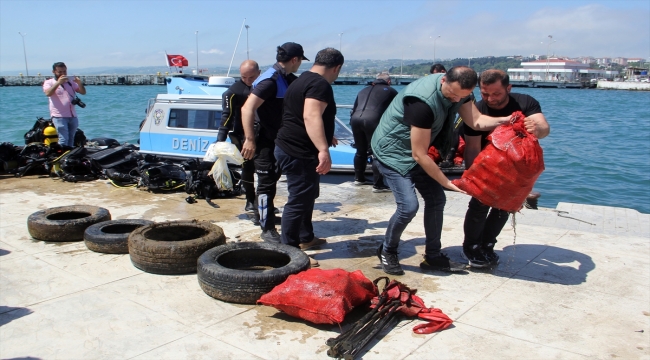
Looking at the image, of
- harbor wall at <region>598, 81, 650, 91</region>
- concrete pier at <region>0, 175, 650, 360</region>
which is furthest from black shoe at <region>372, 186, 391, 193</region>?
harbor wall at <region>598, 81, 650, 91</region>

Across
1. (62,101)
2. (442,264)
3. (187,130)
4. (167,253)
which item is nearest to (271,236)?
(167,253)

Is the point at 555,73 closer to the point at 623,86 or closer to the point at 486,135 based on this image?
the point at 623,86

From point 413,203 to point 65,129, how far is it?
831cm

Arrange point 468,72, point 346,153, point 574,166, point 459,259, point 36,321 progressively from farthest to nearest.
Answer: point 574,166 → point 346,153 → point 459,259 → point 468,72 → point 36,321

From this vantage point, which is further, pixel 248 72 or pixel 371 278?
pixel 248 72

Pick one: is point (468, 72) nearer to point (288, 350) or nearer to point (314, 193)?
point (314, 193)

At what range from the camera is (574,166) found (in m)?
20.2

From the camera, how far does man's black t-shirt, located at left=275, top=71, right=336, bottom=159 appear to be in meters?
4.81

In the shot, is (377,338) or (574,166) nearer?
(377,338)

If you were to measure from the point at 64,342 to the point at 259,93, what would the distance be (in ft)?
9.60

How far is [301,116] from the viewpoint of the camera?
496 cm

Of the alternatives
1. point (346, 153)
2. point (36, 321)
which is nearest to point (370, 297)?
point (36, 321)

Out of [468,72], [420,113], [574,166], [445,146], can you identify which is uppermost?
[468,72]

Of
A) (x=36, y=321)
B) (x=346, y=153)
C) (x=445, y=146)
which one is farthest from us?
(x=346, y=153)
